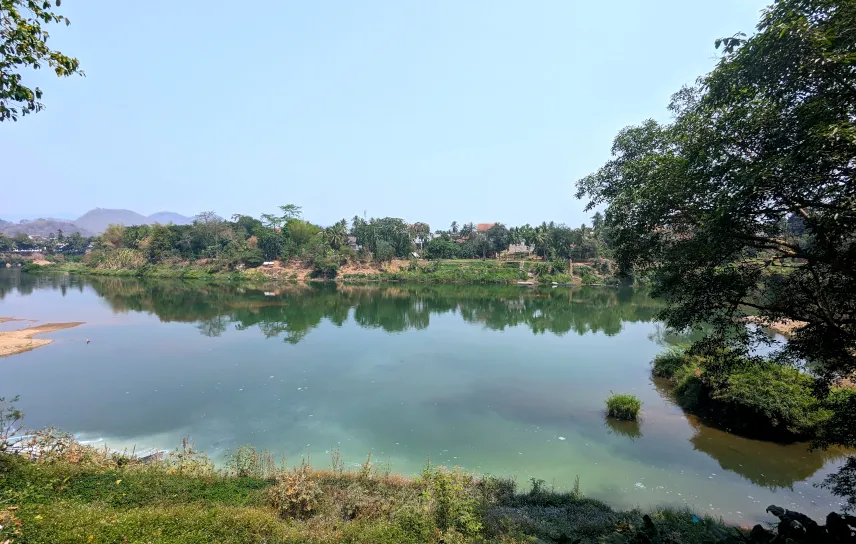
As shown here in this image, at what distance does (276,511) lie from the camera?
5.84 m

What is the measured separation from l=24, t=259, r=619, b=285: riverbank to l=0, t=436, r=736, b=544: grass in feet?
149

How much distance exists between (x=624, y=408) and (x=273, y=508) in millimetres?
10108

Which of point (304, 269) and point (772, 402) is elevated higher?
point (304, 269)

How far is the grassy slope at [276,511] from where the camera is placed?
14.9 feet

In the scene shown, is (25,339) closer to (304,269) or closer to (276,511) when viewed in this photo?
(276,511)

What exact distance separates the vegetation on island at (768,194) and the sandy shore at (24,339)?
2635 centimetres

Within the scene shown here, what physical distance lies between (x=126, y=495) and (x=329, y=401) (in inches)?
310

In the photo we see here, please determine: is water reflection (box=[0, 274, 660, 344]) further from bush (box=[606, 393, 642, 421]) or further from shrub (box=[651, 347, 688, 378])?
bush (box=[606, 393, 642, 421])

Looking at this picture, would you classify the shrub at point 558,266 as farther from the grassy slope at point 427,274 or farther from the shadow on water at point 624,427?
the shadow on water at point 624,427

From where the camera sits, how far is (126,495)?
19.3 feet

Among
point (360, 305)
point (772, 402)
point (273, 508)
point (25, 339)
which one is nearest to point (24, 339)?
point (25, 339)

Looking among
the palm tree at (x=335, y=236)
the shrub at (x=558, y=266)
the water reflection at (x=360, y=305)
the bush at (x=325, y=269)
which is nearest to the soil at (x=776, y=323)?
the water reflection at (x=360, y=305)

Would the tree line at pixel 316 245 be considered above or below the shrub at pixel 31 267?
above

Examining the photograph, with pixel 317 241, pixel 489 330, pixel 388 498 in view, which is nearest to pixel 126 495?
pixel 388 498
